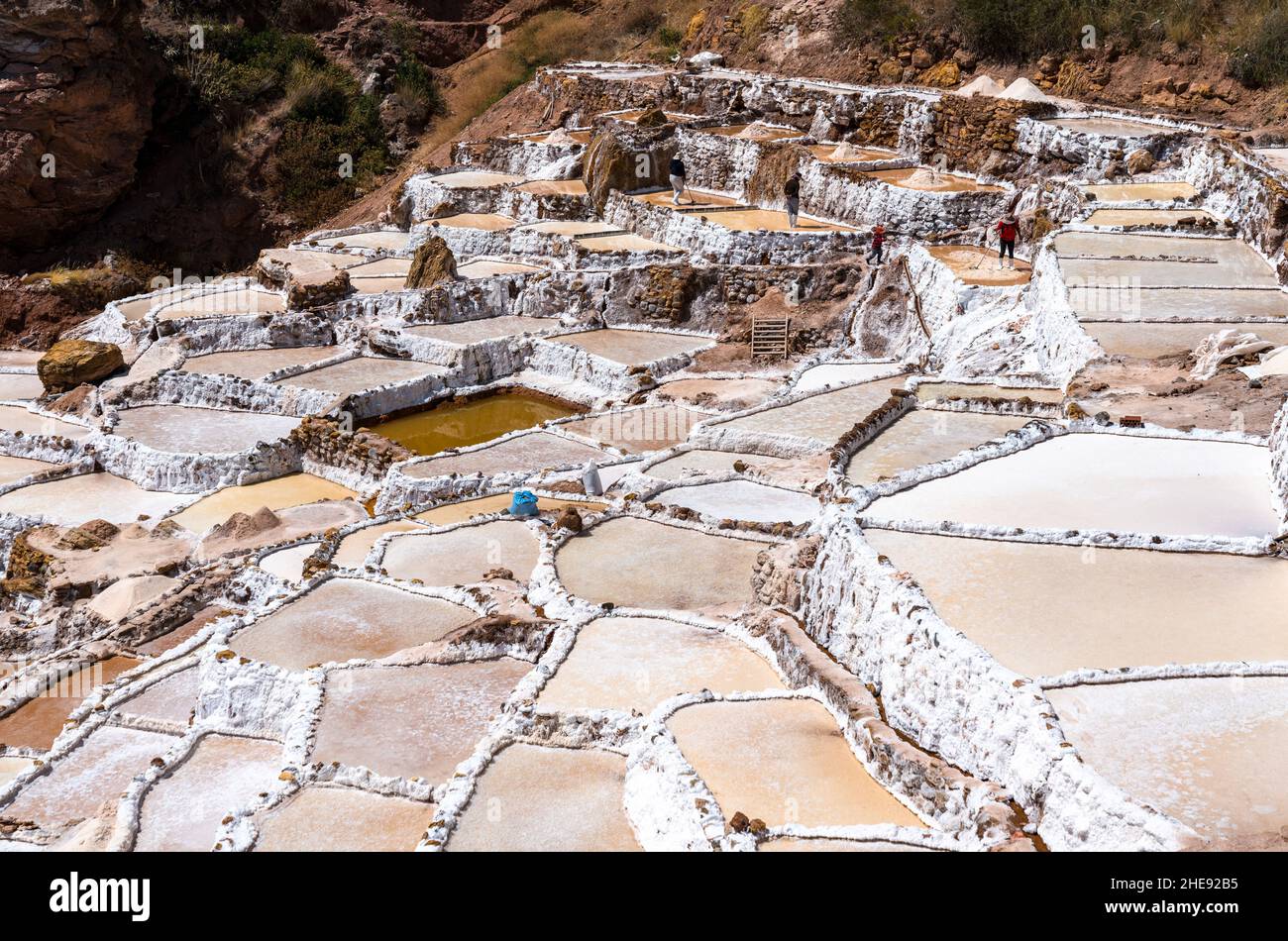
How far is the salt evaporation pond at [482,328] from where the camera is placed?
75.2 feet

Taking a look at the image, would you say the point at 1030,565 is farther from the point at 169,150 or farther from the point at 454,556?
the point at 169,150

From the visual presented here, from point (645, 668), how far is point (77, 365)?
15278 mm

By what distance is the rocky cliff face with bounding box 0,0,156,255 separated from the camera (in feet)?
98.1

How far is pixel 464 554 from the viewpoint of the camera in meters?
13.6

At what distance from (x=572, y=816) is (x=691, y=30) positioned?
32.5 m

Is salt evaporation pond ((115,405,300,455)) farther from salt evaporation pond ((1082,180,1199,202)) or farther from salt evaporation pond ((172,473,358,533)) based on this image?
salt evaporation pond ((1082,180,1199,202))

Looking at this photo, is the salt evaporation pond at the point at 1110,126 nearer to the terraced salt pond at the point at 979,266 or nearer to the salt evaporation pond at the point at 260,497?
the terraced salt pond at the point at 979,266

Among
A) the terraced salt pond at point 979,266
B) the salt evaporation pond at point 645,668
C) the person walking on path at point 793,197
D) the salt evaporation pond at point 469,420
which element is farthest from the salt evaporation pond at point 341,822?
the person walking on path at point 793,197

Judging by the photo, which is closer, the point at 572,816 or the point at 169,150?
the point at 572,816

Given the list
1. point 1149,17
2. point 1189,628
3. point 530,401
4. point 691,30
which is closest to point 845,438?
point 1189,628

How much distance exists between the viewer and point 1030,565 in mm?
9609

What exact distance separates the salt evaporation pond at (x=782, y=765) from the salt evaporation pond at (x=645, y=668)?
1.68 feet

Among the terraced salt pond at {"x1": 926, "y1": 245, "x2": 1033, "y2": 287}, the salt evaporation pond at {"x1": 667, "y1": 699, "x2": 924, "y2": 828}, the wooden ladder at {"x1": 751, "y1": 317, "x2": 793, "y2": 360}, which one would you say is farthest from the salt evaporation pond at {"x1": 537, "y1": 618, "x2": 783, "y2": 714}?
the wooden ladder at {"x1": 751, "y1": 317, "x2": 793, "y2": 360}

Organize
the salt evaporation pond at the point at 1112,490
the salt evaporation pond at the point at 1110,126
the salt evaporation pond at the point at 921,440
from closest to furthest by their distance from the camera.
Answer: the salt evaporation pond at the point at 1112,490
the salt evaporation pond at the point at 921,440
the salt evaporation pond at the point at 1110,126
